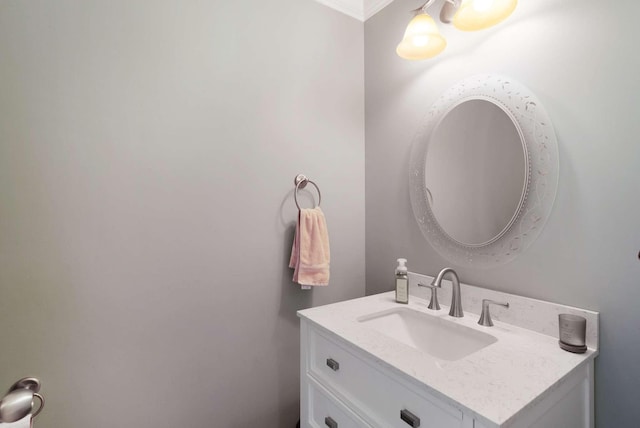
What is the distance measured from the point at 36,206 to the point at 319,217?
1043 mm

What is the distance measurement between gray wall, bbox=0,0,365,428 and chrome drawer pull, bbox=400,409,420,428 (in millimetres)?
795

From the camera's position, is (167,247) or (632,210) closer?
(632,210)

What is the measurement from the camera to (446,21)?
1.27 meters

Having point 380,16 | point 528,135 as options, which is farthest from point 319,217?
point 380,16

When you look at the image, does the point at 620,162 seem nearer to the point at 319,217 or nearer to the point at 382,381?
the point at 382,381

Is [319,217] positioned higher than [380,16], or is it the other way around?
[380,16]

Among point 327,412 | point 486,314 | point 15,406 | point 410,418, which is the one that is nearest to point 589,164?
point 486,314

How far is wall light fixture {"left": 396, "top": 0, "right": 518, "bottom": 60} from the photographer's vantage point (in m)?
1.01

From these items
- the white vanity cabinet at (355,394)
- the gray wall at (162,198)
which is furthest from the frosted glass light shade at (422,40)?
the white vanity cabinet at (355,394)

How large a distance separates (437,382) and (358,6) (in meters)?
1.85

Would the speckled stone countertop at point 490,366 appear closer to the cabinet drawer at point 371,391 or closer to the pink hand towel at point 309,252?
the cabinet drawer at point 371,391

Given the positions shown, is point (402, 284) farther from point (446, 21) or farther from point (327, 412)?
point (446, 21)

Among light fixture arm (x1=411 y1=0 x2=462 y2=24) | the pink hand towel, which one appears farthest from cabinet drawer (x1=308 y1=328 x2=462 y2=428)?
light fixture arm (x1=411 y1=0 x2=462 y2=24)

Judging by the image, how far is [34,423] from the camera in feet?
3.17
